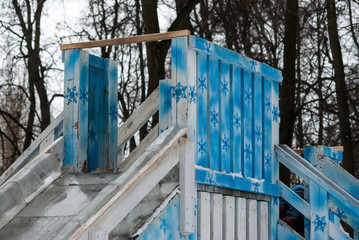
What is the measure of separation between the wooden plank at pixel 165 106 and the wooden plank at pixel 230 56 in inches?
18.5

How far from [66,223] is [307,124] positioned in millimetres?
16048

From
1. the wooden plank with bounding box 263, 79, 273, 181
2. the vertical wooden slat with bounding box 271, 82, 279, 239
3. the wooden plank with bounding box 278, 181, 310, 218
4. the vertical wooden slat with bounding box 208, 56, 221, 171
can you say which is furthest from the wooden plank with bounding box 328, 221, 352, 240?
the vertical wooden slat with bounding box 208, 56, 221, 171

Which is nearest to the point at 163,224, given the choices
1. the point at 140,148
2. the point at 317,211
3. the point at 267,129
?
the point at 140,148

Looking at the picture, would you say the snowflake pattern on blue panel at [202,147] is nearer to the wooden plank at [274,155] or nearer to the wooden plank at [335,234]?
the wooden plank at [274,155]

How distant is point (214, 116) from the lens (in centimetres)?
532

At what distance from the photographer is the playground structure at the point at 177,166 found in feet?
14.2

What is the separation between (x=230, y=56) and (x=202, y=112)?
28.7 inches

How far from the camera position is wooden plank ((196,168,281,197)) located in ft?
16.3

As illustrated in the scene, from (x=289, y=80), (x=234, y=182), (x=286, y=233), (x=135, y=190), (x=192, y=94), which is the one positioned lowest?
(x=286, y=233)

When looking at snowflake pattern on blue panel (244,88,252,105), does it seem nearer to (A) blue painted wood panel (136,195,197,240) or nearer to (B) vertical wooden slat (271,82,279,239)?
(B) vertical wooden slat (271,82,279,239)

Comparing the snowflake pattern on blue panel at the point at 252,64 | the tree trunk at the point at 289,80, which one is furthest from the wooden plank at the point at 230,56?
the tree trunk at the point at 289,80

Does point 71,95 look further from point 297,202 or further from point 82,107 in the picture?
point 297,202

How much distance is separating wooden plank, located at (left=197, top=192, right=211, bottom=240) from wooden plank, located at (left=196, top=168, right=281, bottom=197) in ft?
0.37

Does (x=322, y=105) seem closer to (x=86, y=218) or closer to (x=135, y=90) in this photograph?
(x=135, y=90)
